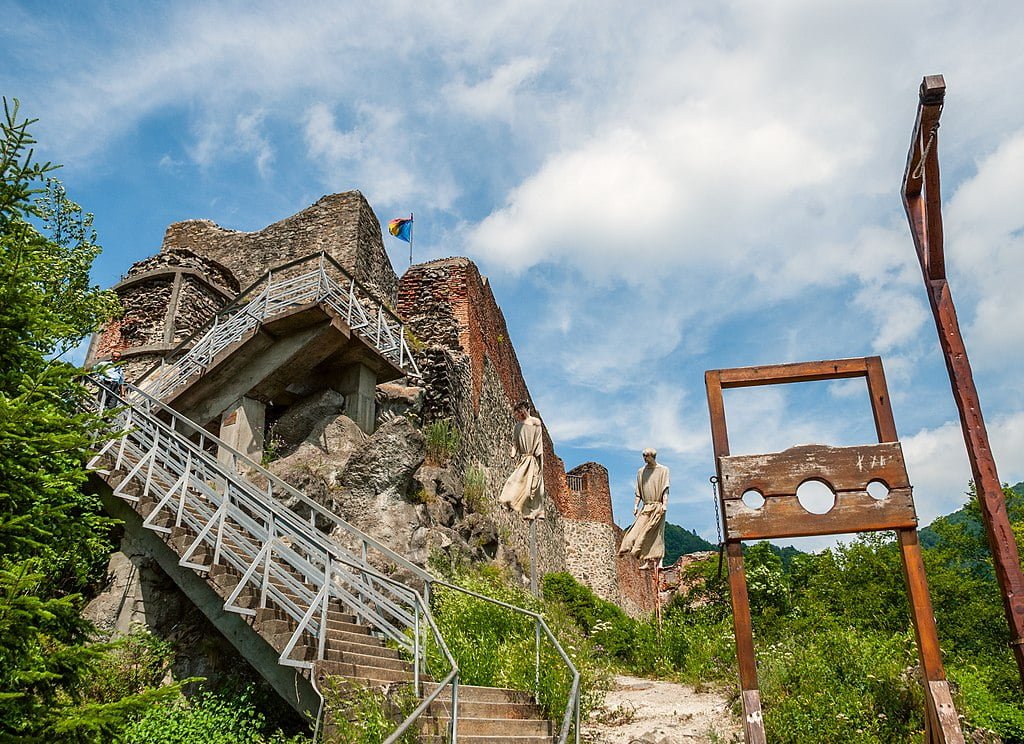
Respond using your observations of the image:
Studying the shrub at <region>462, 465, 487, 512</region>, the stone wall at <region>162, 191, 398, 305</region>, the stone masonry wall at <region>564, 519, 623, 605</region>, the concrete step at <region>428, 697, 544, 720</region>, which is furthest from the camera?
the stone masonry wall at <region>564, 519, 623, 605</region>

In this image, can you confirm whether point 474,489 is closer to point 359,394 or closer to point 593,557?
point 359,394

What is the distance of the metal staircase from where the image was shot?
240 inches

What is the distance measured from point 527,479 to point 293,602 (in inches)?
172

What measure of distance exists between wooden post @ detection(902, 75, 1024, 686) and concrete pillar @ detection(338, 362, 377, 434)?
30.1ft

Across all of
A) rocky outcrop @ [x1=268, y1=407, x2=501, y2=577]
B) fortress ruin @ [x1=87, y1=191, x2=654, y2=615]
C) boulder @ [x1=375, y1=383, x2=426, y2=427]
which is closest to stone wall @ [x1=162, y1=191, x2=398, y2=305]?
fortress ruin @ [x1=87, y1=191, x2=654, y2=615]

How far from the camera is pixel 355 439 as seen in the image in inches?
484

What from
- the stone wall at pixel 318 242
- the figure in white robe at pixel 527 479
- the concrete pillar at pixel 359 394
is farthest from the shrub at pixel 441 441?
the stone wall at pixel 318 242

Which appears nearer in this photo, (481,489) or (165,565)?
(165,565)

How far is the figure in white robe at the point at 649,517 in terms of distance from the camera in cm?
1050

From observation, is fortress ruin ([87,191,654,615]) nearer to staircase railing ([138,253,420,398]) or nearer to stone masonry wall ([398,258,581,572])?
stone masonry wall ([398,258,581,572])

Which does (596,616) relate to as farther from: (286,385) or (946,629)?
(286,385)

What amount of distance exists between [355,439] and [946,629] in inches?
392

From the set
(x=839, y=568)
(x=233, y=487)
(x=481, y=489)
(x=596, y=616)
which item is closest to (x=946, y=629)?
(x=839, y=568)

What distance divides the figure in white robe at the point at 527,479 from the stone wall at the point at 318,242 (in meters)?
9.44
